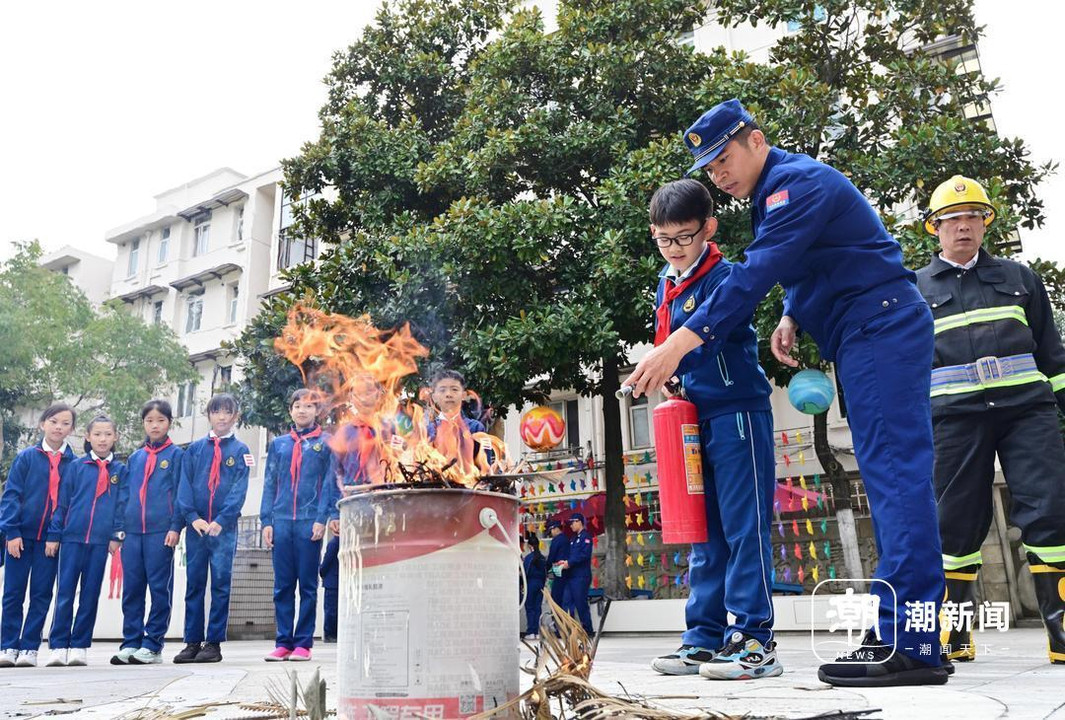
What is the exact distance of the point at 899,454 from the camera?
251 centimetres

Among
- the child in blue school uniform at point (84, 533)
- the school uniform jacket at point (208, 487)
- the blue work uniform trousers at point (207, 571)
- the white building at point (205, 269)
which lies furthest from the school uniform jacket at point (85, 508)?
the white building at point (205, 269)

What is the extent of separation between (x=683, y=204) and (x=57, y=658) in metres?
6.14

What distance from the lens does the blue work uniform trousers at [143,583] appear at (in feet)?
21.4

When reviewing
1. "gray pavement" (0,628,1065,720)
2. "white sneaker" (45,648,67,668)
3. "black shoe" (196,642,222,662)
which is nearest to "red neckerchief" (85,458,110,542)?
"white sneaker" (45,648,67,668)

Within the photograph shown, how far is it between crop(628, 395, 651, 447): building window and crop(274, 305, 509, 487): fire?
1568cm

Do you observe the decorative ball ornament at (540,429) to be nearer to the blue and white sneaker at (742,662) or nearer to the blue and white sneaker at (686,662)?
the blue and white sneaker at (686,662)

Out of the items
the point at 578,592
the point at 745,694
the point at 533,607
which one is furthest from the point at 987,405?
the point at 533,607

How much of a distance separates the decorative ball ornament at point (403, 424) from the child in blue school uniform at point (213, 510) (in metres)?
4.45

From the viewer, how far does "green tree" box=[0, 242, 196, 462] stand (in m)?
22.6

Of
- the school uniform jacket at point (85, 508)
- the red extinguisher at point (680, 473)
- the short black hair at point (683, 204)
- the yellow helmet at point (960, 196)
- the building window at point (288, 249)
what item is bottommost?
the red extinguisher at point (680, 473)

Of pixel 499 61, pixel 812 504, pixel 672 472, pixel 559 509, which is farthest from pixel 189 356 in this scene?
pixel 672 472

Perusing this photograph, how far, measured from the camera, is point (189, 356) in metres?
28.2

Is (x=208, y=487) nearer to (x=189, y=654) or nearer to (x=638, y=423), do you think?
(x=189, y=654)

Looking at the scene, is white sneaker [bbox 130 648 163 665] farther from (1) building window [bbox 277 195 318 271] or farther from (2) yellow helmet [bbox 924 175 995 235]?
(1) building window [bbox 277 195 318 271]
